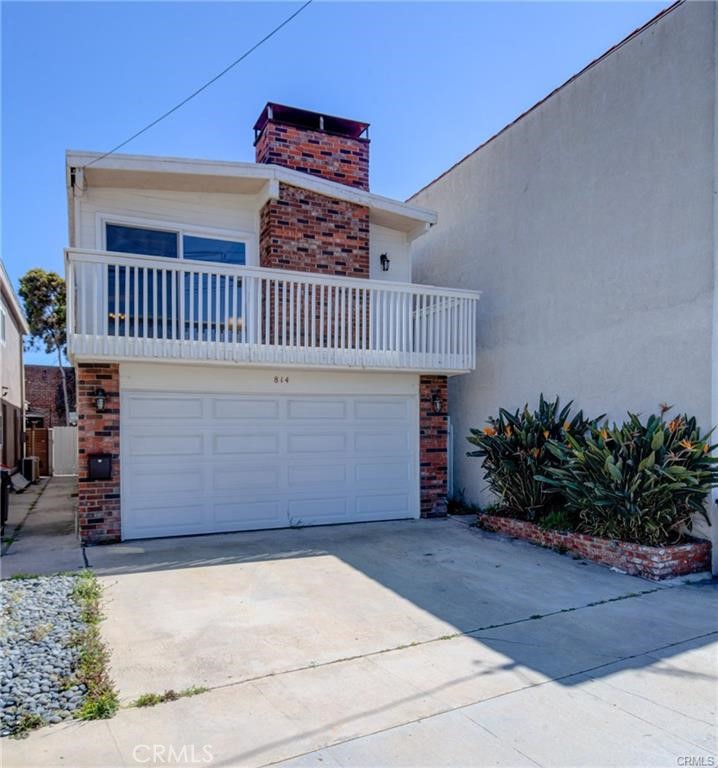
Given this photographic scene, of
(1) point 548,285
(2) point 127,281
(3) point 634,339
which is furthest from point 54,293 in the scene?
(3) point 634,339

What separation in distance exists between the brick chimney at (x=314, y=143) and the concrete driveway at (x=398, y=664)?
659cm

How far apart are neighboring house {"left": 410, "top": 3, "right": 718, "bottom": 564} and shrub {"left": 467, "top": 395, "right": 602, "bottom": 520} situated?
1.35 feet

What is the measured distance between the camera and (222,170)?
8.41 m

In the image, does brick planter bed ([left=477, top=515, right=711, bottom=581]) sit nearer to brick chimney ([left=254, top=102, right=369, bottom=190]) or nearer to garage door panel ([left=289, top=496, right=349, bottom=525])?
garage door panel ([left=289, top=496, right=349, bottom=525])

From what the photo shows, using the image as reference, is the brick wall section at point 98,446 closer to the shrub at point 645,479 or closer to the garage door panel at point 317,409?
the garage door panel at point 317,409

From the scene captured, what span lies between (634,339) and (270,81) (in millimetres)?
6622

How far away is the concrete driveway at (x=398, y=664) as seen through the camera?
2.93 m

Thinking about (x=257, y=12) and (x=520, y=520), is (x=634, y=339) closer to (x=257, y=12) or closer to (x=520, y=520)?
(x=520, y=520)

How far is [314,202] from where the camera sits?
363 inches

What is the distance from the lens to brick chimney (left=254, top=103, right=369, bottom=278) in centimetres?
895

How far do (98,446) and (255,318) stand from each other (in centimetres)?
262

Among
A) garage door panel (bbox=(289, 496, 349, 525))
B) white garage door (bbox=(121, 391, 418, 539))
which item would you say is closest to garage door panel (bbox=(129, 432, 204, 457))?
white garage door (bbox=(121, 391, 418, 539))

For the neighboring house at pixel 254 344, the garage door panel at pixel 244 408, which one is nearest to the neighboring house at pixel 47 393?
the neighboring house at pixel 254 344

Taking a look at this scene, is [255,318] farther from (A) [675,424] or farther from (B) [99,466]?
(A) [675,424]
